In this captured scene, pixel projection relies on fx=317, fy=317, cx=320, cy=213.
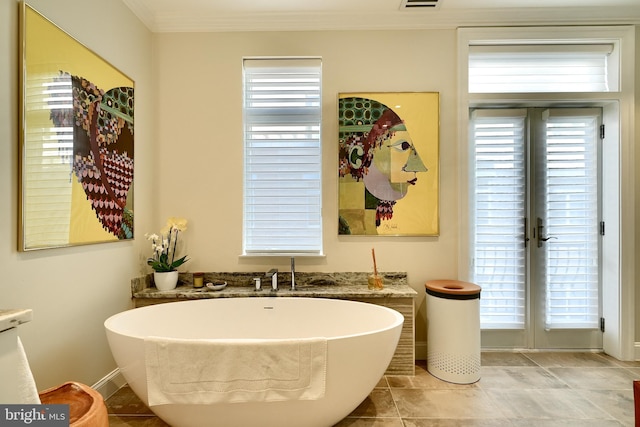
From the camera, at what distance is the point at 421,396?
6.64ft

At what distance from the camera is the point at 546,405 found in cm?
193

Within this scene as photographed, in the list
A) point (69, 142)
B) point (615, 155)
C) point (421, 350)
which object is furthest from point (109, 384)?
point (615, 155)

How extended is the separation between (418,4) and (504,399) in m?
2.82

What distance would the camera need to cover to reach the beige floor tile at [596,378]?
2.14 metres

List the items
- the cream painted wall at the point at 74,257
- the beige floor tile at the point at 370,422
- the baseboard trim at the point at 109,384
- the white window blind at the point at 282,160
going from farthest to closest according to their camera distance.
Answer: the white window blind at the point at 282,160, the baseboard trim at the point at 109,384, the beige floor tile at the point at 370,422, the cream painted wall at the point at 74,257

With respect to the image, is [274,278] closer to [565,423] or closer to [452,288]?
[452,288]

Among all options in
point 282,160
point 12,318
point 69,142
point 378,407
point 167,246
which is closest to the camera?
point 12,318

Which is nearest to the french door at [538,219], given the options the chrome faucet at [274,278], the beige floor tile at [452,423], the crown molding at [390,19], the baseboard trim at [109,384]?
the crown molding at [390,19]

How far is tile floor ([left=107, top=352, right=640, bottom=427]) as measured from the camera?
5.84ft

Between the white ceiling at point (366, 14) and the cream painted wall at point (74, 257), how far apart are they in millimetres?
344

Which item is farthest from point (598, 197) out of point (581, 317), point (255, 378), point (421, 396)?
point (255, 378)

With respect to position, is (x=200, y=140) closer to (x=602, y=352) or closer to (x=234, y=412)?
(x=234, y=412)

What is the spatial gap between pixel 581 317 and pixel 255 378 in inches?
109

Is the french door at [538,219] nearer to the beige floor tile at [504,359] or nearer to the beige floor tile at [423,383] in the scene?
the beige floor tile at [504,359]
